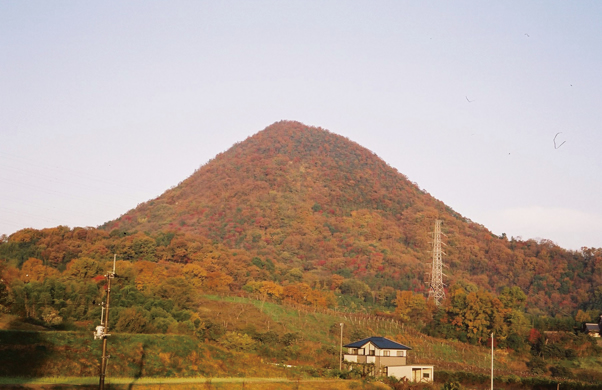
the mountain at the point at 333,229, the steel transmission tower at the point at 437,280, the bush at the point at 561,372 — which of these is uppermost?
the mountain at the point at 333,229

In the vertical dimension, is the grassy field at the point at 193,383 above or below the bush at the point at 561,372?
above

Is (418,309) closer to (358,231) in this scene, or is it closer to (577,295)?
(577,295)

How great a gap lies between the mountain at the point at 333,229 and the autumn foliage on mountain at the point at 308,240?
28 centimetres

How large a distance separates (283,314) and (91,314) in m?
24.2

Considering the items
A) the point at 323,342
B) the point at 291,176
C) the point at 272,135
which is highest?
the point at 272,135

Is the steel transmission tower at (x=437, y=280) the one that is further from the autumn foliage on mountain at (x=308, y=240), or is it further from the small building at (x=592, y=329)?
the small building at (x=592, y=329)

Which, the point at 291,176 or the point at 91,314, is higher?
the point at 291,176

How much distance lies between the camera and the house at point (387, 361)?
39.9 m

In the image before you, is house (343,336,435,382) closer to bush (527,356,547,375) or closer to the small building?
bush (527,356,547,375)

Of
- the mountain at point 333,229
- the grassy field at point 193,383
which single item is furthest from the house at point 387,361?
the mountain at point 333,229

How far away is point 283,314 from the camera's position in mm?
62938

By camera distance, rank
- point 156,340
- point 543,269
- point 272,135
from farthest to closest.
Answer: point 272,135, point 543,269, point 156,340

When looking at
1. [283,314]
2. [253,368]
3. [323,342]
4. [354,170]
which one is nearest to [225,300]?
[283,314]

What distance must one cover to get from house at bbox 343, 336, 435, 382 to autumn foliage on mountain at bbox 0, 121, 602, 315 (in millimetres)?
27217
